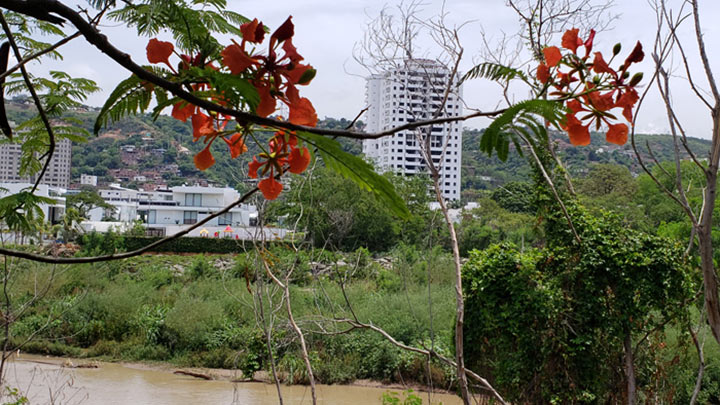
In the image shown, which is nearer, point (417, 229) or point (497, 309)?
point (497, 309)

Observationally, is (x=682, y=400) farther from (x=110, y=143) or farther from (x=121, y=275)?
(x=110, y=143)

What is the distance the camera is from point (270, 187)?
0.50 m

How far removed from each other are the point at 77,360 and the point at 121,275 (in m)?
3.12

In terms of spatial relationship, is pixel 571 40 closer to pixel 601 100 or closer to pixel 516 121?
pixel 601 100

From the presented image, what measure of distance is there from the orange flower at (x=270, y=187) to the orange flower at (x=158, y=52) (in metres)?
0.12

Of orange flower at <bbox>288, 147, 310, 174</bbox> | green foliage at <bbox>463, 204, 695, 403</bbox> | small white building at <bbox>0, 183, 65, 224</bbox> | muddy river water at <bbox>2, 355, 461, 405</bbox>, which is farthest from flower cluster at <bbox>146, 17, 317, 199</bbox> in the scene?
muddy river water at <bbox>2, 355, 461, 405</bbox>

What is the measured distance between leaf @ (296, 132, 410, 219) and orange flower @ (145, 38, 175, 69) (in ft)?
0.44

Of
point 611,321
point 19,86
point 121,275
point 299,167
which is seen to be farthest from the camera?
point 121,275

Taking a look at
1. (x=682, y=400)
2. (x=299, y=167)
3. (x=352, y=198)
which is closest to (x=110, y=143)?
(x=352, y=198)

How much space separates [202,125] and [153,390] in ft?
25.6

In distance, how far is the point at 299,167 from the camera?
45cm

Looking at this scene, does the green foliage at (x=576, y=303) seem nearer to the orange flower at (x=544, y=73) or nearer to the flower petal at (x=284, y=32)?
the orange flower at (x=544, y=73)

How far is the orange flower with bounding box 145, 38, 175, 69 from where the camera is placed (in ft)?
1.40

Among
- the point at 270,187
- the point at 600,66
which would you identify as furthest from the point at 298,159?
the point at 600,66
